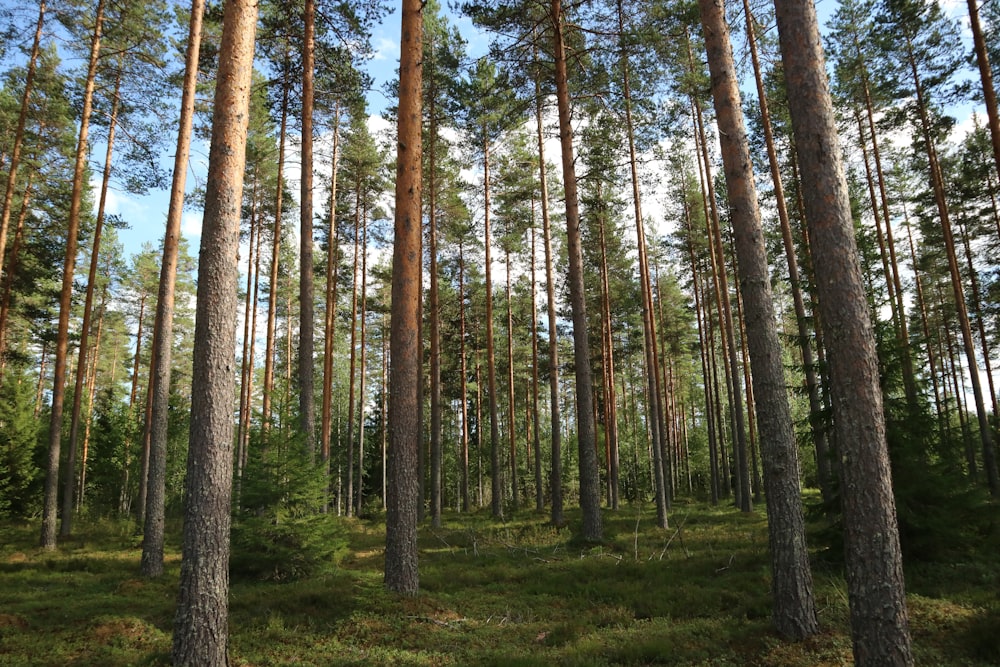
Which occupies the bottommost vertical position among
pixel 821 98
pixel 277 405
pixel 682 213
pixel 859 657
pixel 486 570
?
pixel 486 570

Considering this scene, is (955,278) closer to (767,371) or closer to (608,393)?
(608,393)

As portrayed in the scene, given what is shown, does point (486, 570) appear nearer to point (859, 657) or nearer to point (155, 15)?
point (859, 657)

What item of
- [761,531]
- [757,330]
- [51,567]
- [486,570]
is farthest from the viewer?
[761,531]

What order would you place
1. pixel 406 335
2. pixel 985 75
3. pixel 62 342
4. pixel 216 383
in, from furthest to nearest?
pixel 62 342
pixel 985 75
pixel 406 335
pixel 216 383

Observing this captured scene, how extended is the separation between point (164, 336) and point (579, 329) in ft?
30.3

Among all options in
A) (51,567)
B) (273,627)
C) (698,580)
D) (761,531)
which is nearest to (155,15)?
(51,567)

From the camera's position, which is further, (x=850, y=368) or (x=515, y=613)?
(x=515, y=613)

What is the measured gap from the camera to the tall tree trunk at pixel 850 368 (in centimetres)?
424

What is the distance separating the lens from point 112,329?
3297 centimetres

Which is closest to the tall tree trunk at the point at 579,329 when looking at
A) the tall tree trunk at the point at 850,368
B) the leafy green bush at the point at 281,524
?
the leafy green bush at the point at 281,524

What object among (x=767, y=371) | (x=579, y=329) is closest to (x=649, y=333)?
(x=579, y=329)

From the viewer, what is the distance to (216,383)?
574 cm

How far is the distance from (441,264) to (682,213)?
10.4 meters

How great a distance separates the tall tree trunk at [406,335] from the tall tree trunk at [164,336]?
17.0ft
